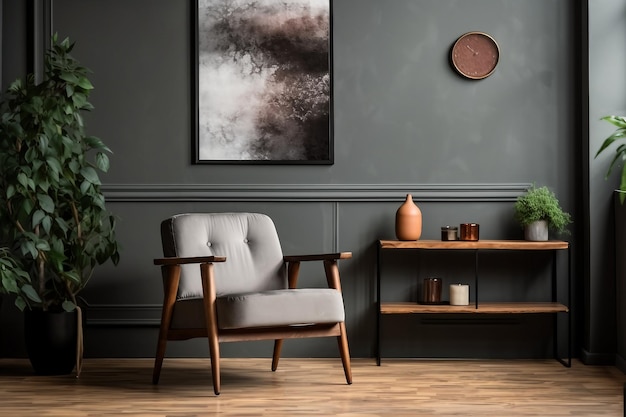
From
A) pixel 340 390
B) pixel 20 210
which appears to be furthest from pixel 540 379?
pixel 20 210

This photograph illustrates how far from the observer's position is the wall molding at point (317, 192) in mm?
4312

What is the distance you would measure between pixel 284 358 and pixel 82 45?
2.02 metres

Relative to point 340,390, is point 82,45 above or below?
above

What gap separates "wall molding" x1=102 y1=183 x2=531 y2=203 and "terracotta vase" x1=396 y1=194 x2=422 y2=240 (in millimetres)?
231

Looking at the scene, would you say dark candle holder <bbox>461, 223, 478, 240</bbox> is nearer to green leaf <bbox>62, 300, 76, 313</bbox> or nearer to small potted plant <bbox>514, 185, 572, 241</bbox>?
small potted plant <bbox>514, 185, 572, 241</bbox>

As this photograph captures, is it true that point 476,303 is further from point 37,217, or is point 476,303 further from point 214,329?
point 37,217

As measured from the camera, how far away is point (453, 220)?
4.33m

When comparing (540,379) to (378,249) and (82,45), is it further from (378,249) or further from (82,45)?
(82,45)

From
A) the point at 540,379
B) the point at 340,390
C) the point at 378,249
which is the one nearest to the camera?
the point at 340,390

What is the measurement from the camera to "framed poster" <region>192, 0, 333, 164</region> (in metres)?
4.31

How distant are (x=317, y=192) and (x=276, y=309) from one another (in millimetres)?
1126

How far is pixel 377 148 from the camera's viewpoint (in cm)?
434

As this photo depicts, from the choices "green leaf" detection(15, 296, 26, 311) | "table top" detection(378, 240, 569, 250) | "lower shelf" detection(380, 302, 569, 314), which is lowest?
"lower shelf" detection(380, 302, 569, 314)

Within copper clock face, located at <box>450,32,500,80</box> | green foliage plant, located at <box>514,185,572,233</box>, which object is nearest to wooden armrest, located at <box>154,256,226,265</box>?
green foliage plant, located at <box>514,185,572,233</box>
